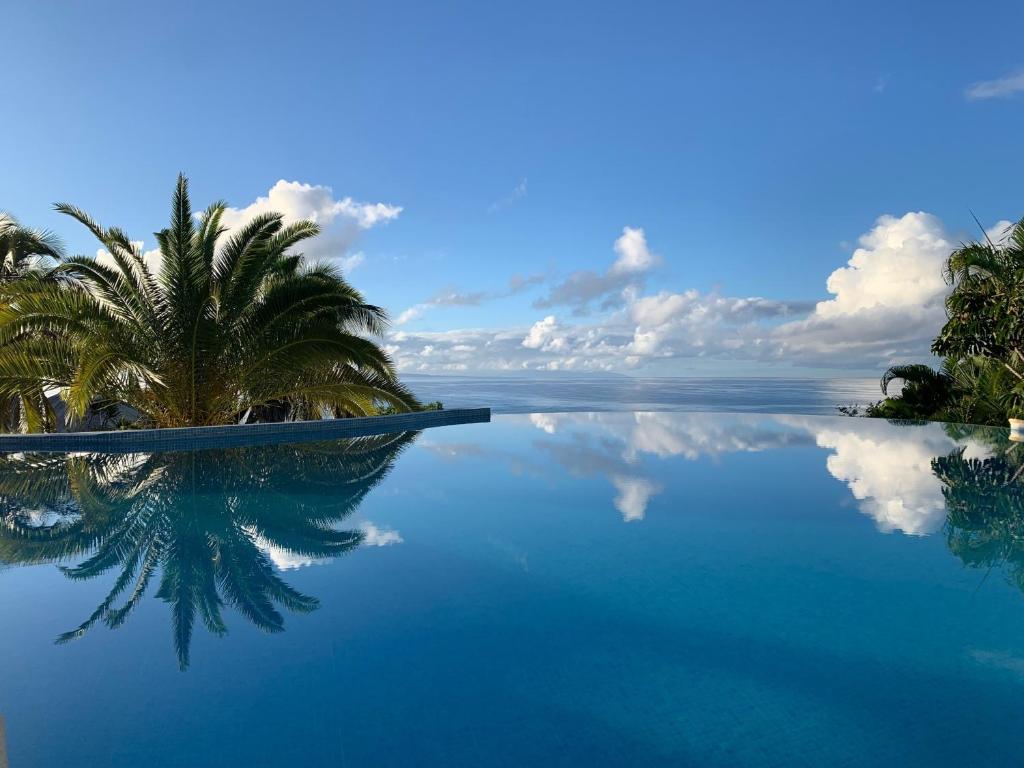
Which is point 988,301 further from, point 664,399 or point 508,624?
point 664,399

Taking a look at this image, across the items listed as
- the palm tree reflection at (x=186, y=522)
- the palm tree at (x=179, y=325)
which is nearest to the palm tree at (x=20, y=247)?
the palm tree at (x=179, y=325)

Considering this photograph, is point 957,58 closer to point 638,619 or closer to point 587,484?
point 587,484

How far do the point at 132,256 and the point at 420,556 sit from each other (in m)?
8.50

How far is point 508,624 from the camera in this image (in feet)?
10.6

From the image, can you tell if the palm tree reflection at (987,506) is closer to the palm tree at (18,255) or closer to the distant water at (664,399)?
the distant water at (664,399)

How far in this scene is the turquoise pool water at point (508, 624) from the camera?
215 cm

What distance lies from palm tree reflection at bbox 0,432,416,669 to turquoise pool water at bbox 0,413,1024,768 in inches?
1.4

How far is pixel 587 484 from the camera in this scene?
24.3 ft

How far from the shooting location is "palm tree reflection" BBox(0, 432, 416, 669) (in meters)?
3.56

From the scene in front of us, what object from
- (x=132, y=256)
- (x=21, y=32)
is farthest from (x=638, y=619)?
(x=21, y=32)

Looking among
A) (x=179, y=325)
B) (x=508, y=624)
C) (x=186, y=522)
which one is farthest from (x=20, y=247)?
(x=508, y=624)

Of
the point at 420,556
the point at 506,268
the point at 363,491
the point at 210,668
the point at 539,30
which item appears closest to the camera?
the point at 210,668

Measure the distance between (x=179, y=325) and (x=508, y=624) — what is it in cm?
874

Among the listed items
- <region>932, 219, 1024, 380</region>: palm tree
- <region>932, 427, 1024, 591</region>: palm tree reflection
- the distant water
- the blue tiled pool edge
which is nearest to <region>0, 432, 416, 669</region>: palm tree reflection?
the blue tiled pool edge
